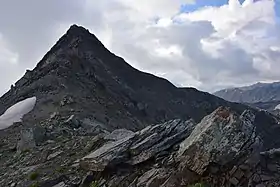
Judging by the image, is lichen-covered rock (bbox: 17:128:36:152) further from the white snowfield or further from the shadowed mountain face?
the white snowfield

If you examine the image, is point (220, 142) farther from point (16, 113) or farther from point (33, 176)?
point (16, 113)

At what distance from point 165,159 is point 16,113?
130 ft

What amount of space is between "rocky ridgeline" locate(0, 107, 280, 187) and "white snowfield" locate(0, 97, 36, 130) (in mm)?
24302

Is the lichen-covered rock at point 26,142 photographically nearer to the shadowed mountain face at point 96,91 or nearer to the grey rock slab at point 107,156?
the grey rock slab at point 107,156

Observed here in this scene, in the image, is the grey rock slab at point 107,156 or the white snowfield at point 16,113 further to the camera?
the white snowfield at point 16,113

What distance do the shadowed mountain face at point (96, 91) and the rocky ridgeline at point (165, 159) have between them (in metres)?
21.1

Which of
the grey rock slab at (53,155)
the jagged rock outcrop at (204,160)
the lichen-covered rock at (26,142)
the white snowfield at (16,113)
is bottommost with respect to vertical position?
the jagged rock outcrop at (204,160)

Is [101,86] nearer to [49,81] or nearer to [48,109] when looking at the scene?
[49,81]

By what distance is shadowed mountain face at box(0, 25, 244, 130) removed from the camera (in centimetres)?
5941

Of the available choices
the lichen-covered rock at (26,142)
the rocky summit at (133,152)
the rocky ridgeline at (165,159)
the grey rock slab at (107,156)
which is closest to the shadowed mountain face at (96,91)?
the rocky summit at (133,152)

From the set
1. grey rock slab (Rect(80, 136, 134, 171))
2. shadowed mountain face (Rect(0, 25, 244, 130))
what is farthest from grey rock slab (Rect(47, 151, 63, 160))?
shadowed mountain face (Rect(0, 25, 244, 130))

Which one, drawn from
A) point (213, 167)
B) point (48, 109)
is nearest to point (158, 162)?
point (213, 167)

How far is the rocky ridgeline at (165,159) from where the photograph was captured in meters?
20.0

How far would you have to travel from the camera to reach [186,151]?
2114 centimetres
